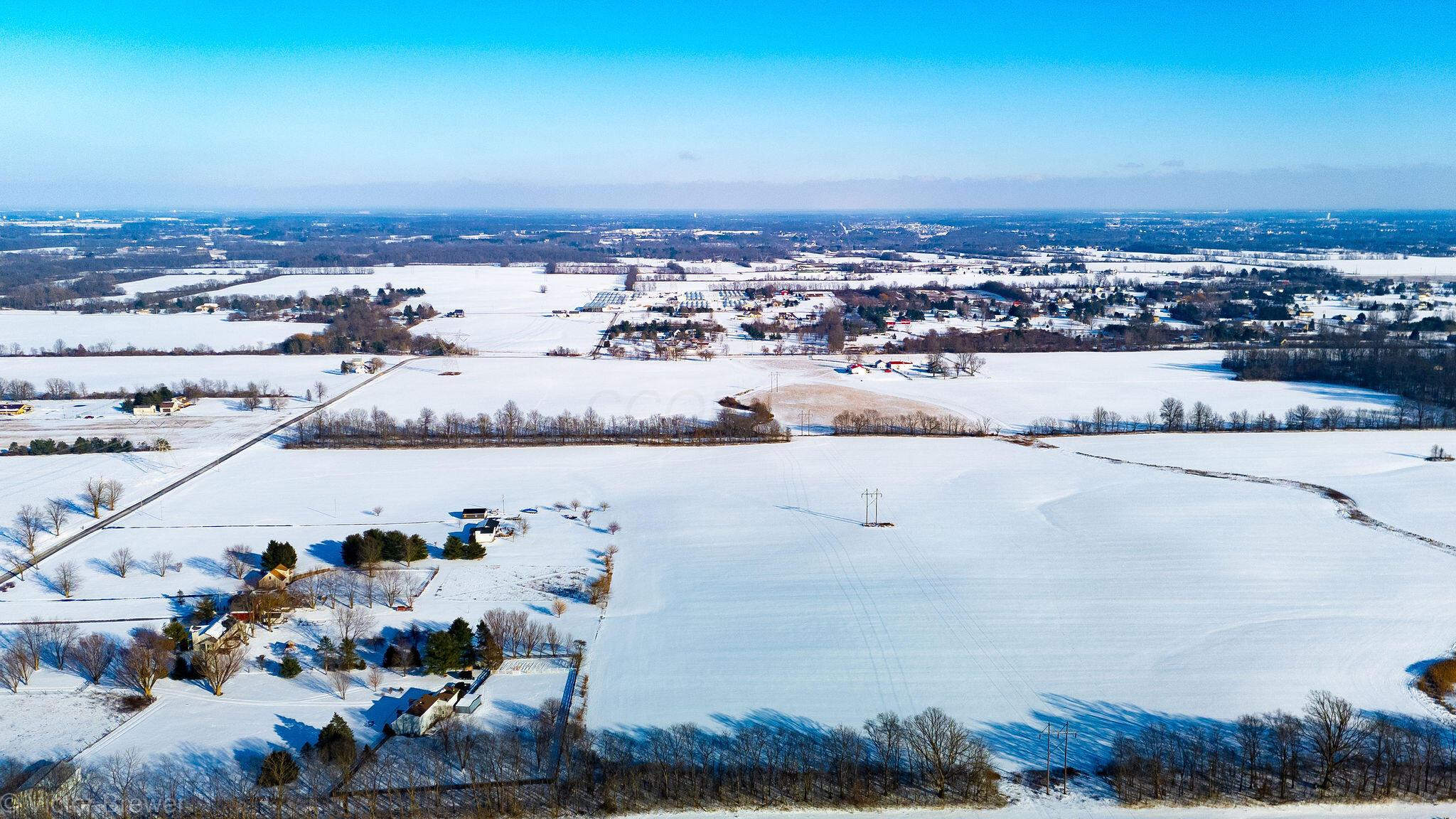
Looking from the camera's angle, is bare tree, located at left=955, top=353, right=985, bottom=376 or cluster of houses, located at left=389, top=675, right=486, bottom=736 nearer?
cluster of houses, located at left=389, top=675, right=486, bottom=736

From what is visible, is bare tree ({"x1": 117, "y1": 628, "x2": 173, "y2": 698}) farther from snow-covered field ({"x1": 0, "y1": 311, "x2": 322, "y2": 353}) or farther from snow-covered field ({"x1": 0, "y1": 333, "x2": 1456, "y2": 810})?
snow-covered field ({"x1": 0, "y1": 311, "x2": 322, "y2": 353})

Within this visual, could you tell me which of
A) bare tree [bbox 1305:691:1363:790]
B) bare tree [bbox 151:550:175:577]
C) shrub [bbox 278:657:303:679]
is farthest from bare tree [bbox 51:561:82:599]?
bare tree [bbox 1305:691:1363:790]

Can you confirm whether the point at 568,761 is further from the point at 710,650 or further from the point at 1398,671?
the point at 1398,671

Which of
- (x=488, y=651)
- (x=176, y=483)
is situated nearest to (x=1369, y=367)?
(x=488, y=651)

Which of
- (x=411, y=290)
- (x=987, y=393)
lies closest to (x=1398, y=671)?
(x=987, y=393)

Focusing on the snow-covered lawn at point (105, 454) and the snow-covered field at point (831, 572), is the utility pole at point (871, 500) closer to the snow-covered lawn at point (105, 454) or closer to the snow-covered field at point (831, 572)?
the snow-covered field at point (831, 572)

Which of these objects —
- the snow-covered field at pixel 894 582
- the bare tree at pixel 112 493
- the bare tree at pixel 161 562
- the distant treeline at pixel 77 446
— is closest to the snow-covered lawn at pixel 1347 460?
the snow-covered field at pixel 894 582

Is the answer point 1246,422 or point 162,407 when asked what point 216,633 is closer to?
point 162,407
